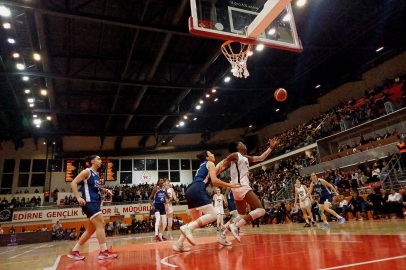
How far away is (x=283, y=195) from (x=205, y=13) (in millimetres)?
16603

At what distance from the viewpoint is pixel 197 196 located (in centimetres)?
527

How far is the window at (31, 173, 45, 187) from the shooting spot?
29.0 m

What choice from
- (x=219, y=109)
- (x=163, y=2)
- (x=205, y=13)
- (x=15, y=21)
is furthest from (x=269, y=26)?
(x=219, y=109)

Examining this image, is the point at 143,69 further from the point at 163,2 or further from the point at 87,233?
the point at 87,233

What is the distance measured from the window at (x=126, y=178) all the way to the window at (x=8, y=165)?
1108 cm

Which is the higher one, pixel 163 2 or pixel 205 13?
pixel 163 2

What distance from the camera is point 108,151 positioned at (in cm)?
3088

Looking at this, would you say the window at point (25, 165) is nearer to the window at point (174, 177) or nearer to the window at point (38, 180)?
the window at point (38, 180)

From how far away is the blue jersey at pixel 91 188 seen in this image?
5363 millimetres

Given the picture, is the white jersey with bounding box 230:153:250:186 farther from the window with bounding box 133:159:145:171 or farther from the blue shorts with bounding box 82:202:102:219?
the window with bounding box 133:159:145:171

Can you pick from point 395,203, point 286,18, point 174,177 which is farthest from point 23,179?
point 395,203

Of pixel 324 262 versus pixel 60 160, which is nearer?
pixel 324 262

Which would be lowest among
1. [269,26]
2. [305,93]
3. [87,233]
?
[87,233]

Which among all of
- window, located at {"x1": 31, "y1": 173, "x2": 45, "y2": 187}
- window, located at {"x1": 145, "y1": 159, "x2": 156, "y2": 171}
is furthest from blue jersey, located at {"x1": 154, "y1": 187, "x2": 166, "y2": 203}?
window, located at {"x1": 31, "y1": 173, "x2": 45, "y2": 187}
